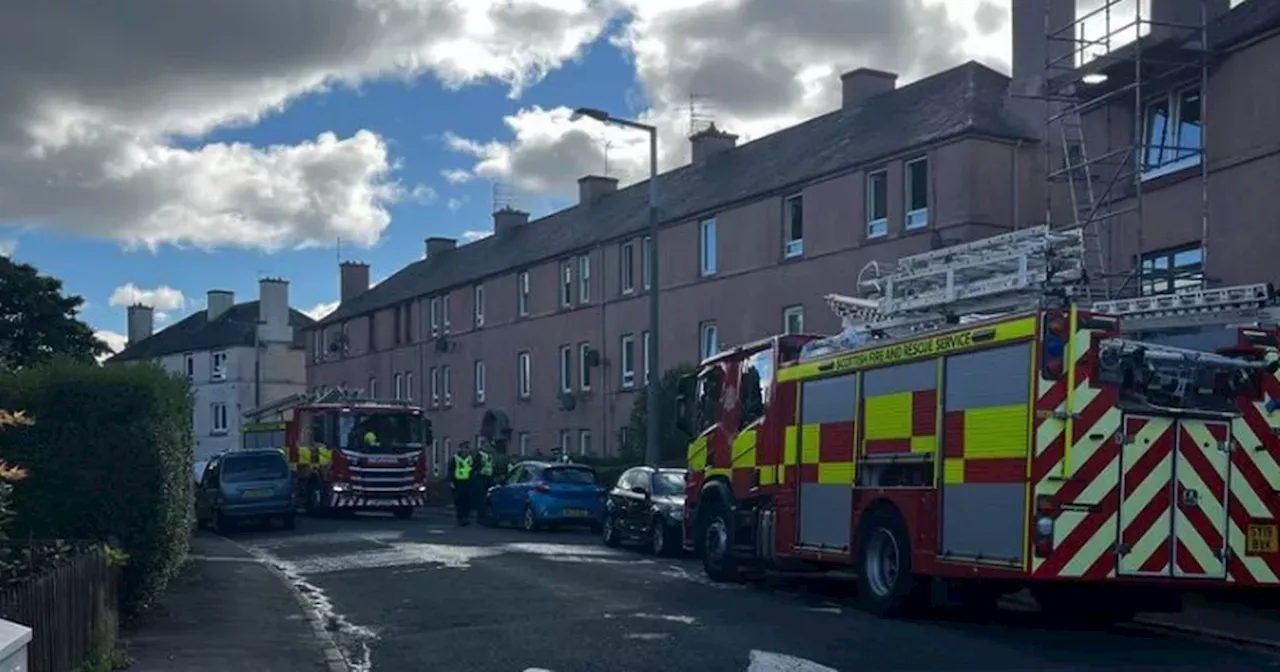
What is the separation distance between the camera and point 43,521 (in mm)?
12789

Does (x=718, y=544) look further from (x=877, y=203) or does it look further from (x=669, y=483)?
(x=877, y=203)

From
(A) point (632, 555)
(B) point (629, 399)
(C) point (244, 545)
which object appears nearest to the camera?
(A) point (632, 555)

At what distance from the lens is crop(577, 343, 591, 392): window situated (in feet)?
149

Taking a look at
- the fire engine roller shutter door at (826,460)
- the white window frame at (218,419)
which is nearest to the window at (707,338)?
the fire engine roller shutter door at (826,460)

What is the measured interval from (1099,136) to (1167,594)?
37.5 ft

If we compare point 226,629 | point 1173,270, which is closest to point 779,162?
point 1173,270

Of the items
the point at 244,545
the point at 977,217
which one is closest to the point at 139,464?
the point at 244,545

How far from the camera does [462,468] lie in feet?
110

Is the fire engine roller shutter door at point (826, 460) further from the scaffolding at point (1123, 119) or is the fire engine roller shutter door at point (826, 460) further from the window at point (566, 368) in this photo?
the window at point (566, 368)

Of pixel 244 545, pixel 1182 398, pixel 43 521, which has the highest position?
pixel 1182 398

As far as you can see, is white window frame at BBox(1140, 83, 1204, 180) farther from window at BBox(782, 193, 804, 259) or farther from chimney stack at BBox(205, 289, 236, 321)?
chimney stack at BBox(205, 289, 236, 321)

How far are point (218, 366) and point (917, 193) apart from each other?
5411 cm

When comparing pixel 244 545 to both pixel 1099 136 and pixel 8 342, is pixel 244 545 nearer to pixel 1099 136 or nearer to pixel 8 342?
pixel 8 342

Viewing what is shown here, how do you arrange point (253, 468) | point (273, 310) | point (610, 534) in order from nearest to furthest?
point (610, 534) → point (253, 468) → point (273, 310)
